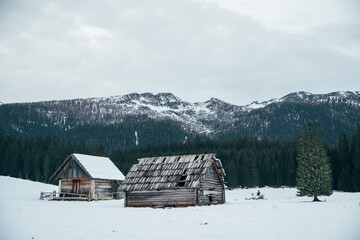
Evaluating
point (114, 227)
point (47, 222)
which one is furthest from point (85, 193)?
point (114, 227)

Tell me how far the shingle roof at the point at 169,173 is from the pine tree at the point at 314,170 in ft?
47.8

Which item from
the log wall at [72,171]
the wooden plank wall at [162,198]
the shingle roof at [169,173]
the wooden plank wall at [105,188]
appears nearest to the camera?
the wooden plank wall at [162,198]

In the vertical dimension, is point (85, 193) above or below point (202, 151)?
below

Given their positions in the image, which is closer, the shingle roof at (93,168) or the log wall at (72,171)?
the shingle roof at (93,168)

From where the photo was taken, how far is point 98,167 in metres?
52.5

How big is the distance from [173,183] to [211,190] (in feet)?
19.1

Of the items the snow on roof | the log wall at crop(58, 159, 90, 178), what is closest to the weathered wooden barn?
the snow on roof

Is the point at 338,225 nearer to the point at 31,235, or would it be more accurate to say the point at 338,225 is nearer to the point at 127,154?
the point at 31,235

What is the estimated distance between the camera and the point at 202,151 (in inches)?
4688

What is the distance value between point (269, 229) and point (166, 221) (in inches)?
299

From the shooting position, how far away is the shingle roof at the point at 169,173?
3531 centimetres

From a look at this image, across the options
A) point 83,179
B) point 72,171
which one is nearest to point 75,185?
point 83,179

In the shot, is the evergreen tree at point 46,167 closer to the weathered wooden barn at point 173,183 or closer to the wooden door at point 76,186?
the wooden door at point 76,186

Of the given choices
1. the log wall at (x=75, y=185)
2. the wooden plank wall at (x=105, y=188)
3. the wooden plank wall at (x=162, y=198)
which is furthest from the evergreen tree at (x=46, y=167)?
the wooden plank wall at (x=162, y=198)
